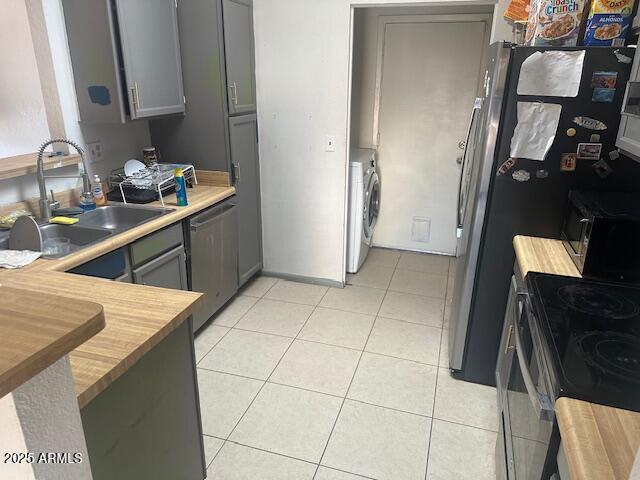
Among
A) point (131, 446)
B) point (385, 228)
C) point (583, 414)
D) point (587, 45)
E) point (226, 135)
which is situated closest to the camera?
point (583, 414)

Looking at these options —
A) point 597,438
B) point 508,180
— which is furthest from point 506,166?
point 597,438

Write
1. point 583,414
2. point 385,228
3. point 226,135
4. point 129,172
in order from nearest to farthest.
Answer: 1. point 583,414
2. point 129,172
3. point 226,135
4. point 385,228

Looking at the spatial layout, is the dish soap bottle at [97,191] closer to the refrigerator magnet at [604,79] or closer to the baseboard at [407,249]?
the refrigerator magnet at [604,79]

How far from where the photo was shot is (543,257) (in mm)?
1842

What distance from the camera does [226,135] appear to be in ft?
9.36

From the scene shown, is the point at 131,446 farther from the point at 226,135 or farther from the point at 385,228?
the point at 385,228

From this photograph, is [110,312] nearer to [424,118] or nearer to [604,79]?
[604,79]

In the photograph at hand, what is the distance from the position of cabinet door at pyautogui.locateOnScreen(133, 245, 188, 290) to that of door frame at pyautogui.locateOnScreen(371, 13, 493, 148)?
2.23 meters

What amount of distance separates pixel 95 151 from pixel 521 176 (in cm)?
235

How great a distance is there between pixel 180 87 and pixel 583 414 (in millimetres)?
2662

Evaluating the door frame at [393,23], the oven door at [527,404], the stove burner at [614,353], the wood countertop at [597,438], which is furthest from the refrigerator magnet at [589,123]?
the door frame at [393,23]

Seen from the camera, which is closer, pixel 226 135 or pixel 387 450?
pixel 387 450

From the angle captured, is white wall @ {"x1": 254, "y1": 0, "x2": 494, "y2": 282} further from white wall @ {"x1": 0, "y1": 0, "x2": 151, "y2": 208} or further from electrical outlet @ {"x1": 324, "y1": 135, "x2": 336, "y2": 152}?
white wall @ {"x1": 0, "y1": 0, "x2": 151, "y2": 208}

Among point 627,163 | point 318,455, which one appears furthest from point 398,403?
point 627,163
